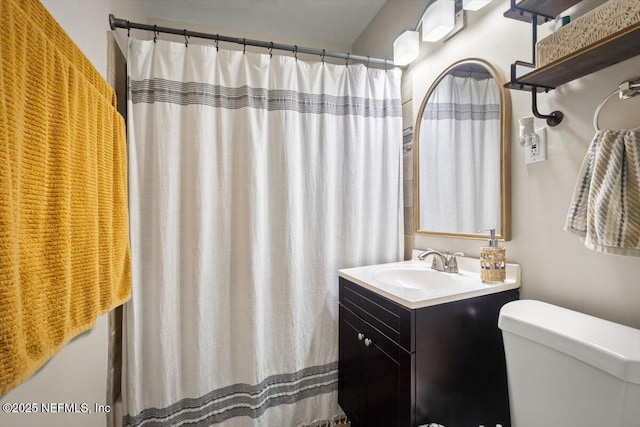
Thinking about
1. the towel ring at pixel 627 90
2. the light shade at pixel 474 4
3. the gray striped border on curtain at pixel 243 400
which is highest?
the light shade at pixel 474 4

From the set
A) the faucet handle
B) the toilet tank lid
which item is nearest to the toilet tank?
the toilet tank lid

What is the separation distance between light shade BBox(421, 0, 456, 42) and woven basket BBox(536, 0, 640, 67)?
533 mm

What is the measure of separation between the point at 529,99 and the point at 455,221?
600mm

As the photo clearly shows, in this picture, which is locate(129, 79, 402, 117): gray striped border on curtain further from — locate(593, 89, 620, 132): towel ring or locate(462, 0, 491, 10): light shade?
locate(593, 89, 620, 132): towel ring

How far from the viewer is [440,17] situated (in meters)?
1.28

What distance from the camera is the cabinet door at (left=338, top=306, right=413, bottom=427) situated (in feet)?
3.29

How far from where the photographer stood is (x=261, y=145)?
58.9 inches

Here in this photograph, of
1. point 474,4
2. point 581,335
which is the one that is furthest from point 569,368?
point 474,4

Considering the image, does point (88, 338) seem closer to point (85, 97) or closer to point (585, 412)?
point (85, 97)

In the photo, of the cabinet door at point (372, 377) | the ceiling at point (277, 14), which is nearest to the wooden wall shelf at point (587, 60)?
the cabinet door at point (372, 377)

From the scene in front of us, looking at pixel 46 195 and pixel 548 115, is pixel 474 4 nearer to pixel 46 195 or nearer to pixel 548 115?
pixel 548 115

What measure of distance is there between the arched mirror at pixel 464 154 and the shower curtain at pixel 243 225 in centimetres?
23

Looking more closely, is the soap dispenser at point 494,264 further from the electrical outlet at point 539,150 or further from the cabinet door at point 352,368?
the cabinet door at point 352,368

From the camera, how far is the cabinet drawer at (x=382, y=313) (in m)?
0.98
